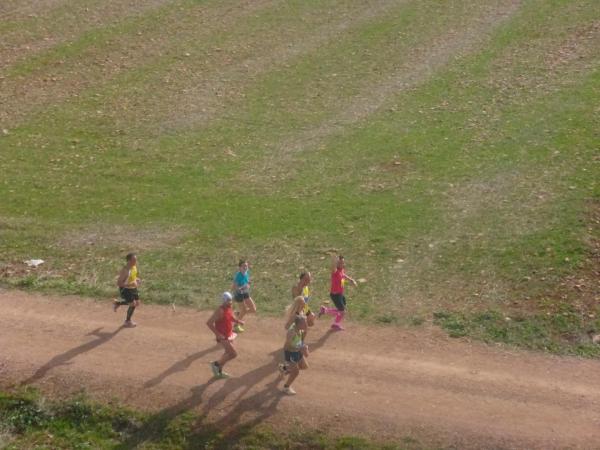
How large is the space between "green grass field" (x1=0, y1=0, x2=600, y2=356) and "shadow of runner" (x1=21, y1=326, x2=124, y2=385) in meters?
1.77

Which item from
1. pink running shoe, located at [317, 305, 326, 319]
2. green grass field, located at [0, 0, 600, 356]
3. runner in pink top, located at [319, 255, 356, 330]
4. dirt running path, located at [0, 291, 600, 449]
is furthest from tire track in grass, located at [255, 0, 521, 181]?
dirt running path, located at [0, 291, 600, 449]

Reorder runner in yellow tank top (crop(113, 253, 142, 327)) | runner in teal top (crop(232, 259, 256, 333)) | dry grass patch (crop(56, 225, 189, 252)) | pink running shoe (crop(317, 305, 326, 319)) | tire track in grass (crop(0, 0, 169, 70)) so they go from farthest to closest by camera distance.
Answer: tire track in grass (crop(0, 0, 169, 70)), dry grass patch (crop(56, 225, 189, 252)), runner in teal top (crop(232, 259, 256, 333)), pink running shoe (crop(317, 305, 326, 319)), runner in yellow tank top (crop(113, 253, 142, 327))

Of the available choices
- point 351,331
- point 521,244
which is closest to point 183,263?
point 351,331

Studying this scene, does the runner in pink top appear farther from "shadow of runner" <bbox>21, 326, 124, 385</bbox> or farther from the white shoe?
"shadow of runner" <bbox>21, 326, 124, 385</bbox>

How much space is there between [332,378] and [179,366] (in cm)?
320

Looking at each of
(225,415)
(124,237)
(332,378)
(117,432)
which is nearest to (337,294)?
(332,378)

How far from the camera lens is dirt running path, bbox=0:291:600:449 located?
16.0 meters

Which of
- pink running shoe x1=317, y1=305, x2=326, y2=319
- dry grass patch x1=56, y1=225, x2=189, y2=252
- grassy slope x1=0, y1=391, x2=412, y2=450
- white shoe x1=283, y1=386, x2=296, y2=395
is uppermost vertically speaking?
dry grass patch x1=56, y1=225, x2=189, y2=252

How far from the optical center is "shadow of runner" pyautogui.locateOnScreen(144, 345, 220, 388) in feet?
56.9

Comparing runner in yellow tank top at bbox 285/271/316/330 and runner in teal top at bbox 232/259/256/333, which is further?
Result: runner in teal top at bbox 232/259/256/333

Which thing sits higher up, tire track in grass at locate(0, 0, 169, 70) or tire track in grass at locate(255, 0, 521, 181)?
tire track in grass at locate(0, 0, 169, 70)

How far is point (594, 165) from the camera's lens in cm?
2548

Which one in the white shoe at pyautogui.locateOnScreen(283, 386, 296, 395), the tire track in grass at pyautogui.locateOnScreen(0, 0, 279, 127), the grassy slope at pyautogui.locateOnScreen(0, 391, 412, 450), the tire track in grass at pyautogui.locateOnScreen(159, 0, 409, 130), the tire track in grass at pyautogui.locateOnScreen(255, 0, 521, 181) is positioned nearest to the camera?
the grassy slope at pyautogui.locateOnScreen(0, 391, 412, 450)

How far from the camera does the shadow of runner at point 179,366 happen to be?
56.9 ft
